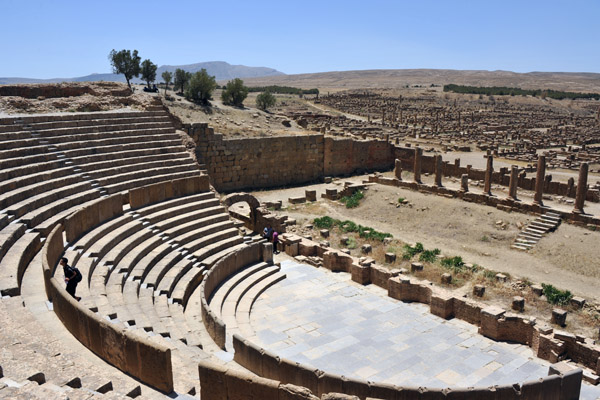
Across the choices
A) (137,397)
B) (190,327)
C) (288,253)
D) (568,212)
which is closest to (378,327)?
(190,327)

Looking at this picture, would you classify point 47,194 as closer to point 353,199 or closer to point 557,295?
point 557,295

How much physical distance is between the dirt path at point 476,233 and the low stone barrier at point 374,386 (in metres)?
8.75

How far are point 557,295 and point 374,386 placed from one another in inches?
436

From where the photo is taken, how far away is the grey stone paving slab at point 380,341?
12258mm

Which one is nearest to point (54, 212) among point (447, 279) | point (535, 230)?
point (447, 279)

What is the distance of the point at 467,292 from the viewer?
18094 millimetres

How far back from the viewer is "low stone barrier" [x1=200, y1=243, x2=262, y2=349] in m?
12.8

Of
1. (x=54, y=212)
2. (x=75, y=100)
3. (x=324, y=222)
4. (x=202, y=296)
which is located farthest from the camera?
(x=324, y=222)

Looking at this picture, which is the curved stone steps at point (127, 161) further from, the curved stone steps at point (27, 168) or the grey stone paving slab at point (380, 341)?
the grey stone paving slab at point (380, 341)

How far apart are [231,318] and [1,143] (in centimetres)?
998

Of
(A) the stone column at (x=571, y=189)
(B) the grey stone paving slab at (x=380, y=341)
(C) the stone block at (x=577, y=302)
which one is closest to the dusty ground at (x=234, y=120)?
(A) the stone column at (x=571, y=189)

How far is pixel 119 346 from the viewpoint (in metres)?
8.30

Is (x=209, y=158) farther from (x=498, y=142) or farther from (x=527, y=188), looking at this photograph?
(x=498, y=142)

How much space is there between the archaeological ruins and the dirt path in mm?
732
